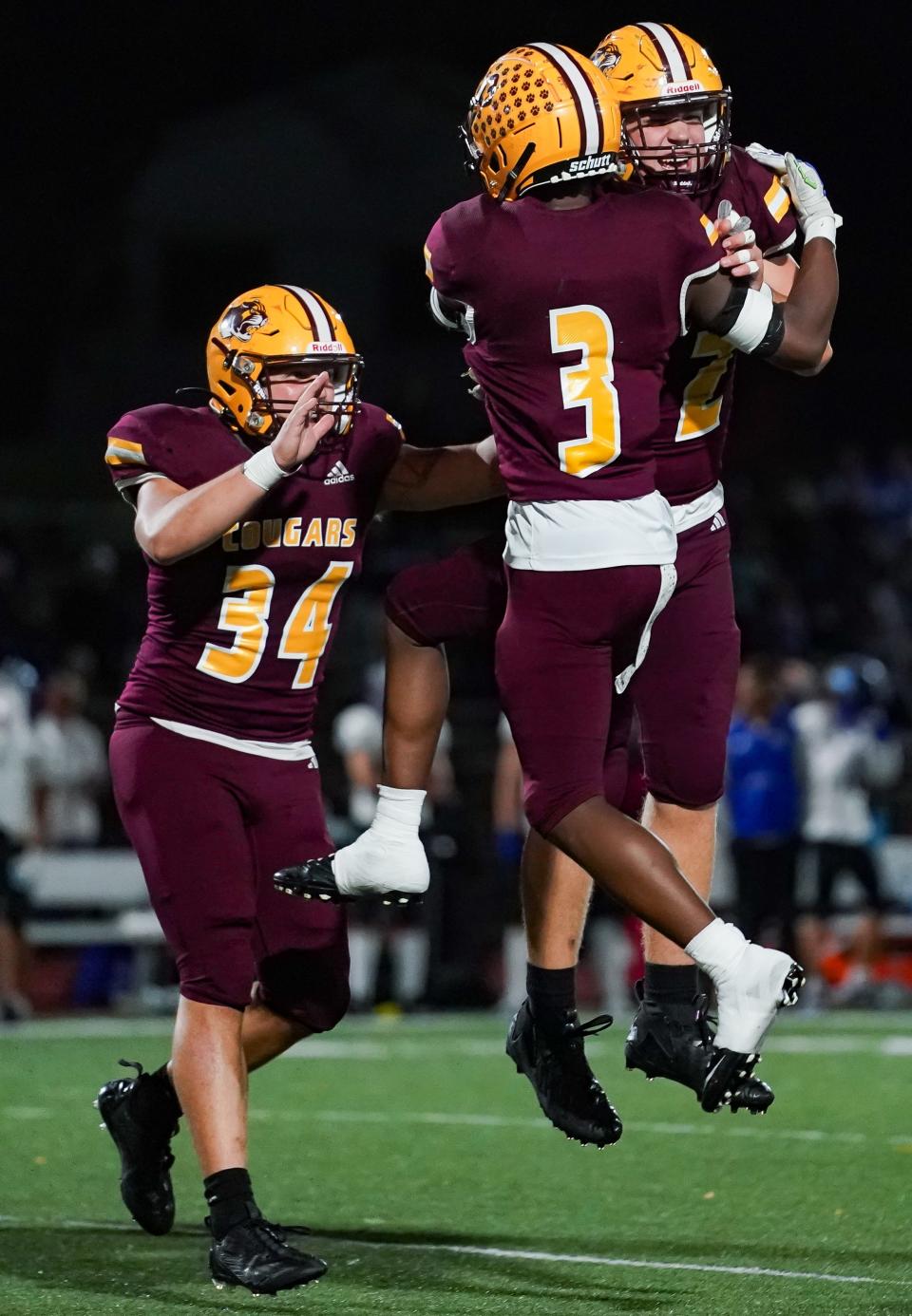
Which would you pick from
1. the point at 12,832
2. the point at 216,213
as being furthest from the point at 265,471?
the point at 216,213

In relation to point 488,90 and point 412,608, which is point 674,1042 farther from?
point 488,90

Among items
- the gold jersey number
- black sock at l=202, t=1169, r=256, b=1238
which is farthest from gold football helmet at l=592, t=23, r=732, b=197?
black sock at l=202, t=1169, r=256, b=1238

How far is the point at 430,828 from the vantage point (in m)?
13.1

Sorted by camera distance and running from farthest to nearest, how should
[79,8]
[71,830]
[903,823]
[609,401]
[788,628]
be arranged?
[79,8] < [788,628] < [903,823] < [71,830] < [609,401]

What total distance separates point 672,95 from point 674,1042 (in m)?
2.13

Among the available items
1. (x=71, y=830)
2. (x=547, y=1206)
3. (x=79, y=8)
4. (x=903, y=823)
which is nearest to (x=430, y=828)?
(x=71, y=830)

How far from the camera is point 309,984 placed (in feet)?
18.7

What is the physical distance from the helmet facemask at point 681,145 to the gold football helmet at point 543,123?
16 cm

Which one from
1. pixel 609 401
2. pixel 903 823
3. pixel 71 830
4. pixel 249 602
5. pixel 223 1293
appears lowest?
pixel 903 823

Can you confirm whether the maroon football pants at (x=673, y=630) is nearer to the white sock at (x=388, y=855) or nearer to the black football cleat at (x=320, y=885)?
the white sock at (x=388, y=855)

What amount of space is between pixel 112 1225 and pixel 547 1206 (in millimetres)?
1256

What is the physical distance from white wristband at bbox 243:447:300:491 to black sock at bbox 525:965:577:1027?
1.37 m

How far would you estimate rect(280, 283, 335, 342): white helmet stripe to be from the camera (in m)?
5.46

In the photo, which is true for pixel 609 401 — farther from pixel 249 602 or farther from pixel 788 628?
pixel 788 628
